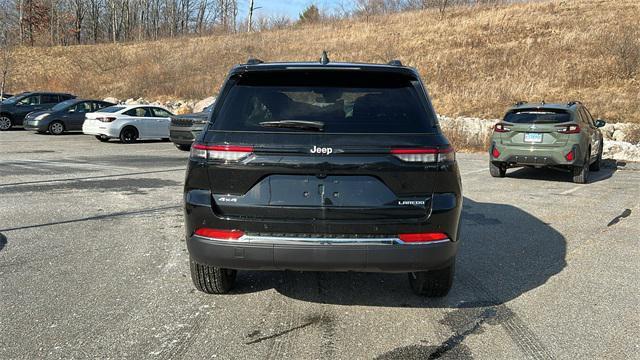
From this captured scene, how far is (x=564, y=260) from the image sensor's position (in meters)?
5.68

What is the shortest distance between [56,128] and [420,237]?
2141 cm

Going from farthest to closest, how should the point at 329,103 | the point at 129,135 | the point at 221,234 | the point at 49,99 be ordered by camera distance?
the point at 49,99 < the point at 129,135 < the point at 329,103 < the point at 221,234

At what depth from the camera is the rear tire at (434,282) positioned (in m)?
4.24

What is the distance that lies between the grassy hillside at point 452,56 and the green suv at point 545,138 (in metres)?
10.2

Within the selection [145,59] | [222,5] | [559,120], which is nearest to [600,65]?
[559,120]

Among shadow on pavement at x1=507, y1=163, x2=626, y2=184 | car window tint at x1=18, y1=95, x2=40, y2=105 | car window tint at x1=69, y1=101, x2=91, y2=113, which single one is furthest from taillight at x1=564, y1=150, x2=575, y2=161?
car window tint at x1=18, y1=95, x2=40, y2=105

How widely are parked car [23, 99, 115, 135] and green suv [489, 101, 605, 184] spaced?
683 inches

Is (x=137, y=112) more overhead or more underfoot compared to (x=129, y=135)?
more overhead

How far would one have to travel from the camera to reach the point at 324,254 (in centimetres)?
353

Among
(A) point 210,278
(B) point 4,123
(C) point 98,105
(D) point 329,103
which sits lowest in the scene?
(B) point 4,123

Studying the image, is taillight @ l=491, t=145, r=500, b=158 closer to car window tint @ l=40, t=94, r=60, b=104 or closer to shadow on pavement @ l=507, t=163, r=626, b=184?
shadow on pavement @ l=507, t=163, r=626, b=184

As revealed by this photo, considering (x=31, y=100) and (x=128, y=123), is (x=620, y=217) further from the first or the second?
(x=31, y=100)

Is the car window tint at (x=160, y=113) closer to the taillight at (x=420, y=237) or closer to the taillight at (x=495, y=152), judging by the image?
the taillight at (x=495, y=152)

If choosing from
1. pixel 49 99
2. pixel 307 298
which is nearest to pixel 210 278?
pixel 307 298
